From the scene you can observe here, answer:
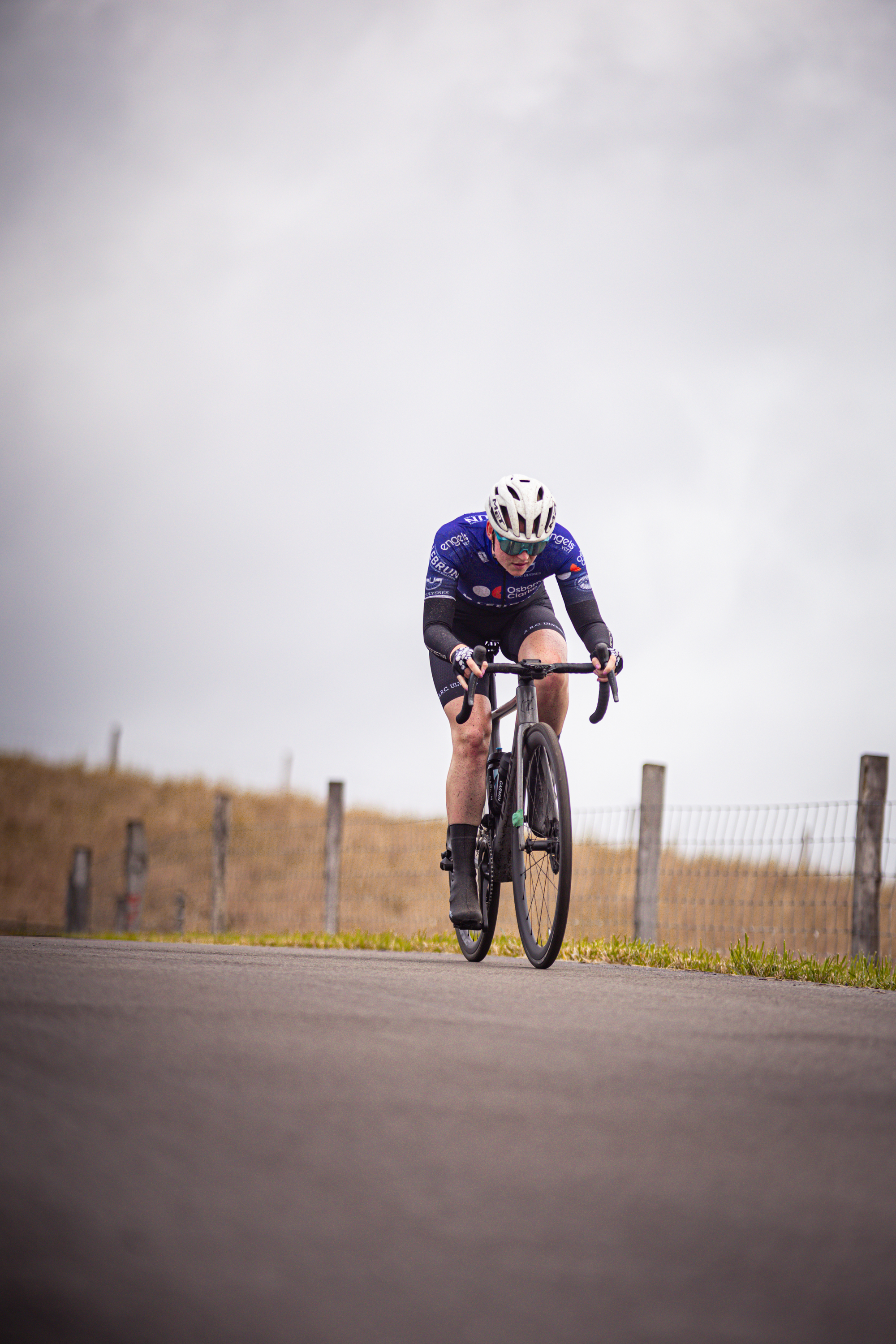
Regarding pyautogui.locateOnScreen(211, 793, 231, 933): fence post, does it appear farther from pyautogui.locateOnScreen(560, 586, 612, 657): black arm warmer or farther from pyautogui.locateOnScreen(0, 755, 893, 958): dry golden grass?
pyautogui.locateOnScreen(560, 586, 612, 657): black arm warmer

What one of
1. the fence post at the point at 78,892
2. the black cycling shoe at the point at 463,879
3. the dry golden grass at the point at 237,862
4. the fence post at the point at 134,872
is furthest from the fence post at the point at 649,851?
the fence post at the point at 78,892

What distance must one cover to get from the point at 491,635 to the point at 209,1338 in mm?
5190

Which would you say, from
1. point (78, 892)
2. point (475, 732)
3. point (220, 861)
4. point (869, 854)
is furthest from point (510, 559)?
point (78, 892)

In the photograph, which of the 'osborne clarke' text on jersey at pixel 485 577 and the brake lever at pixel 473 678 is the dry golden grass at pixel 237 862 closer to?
the 'osborne clarke' text on jersey at pixel 485 577

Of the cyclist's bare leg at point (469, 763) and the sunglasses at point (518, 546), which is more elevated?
the sunglasses at point (518, 546)

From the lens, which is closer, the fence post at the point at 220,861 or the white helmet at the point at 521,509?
the white helmet at the point at 521,509

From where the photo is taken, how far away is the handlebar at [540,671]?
17.9ft

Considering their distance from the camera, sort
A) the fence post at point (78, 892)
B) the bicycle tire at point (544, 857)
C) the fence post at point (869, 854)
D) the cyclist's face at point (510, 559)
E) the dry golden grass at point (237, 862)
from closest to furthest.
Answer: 1. the bicycle tire at point (544, 857)
2. the cyclist's face at point (510, 559)
3. the fence post at point (869, 854)
4. the fence post at point (78, 892)
5. the dry golden grass at point (237, 862)

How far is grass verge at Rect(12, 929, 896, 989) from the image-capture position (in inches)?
218

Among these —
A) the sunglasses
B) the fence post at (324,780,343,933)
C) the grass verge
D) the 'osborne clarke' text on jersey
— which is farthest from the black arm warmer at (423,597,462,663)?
the fence post at (324,780,343,933)

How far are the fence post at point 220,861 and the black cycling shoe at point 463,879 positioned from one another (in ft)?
24.9

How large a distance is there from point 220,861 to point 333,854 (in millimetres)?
2062

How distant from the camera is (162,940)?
9727mm

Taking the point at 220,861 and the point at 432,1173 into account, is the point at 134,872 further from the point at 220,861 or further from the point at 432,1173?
the point at 432,1173
